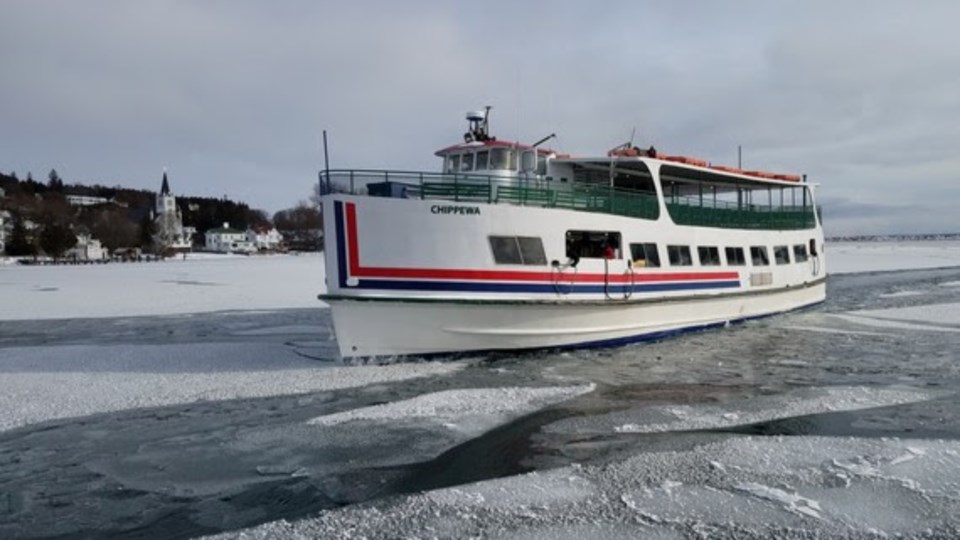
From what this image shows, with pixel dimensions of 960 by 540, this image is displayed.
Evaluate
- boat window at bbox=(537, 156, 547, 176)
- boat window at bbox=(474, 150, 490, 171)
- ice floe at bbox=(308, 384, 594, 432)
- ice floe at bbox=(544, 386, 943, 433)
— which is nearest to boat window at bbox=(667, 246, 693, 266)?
boat window at bbox=(537, 156, 547, 176)

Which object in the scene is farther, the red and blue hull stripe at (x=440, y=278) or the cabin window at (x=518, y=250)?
the cabin window at (x=518, y=250)

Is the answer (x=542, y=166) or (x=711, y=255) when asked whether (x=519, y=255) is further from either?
(x=711, y=255)

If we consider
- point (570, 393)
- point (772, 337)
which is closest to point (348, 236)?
point (570, 393)

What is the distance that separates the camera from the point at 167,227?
13650 centimetres

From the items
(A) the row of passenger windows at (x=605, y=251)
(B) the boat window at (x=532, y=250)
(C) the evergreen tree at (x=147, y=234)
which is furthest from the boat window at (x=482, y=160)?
(C) the evergreen tree at (x=147, y=234)

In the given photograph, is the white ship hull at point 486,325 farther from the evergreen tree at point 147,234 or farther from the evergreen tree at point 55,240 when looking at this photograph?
the evergreen tree at point 147,234

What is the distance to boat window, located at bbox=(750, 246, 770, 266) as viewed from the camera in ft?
63.1

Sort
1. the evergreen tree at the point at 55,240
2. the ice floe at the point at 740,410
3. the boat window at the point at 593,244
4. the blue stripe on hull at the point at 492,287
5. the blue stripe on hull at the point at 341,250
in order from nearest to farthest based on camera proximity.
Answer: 1. the ice floe at the point at 740,410
2. the blue stripe on hull at the point at 341,250
3. the blue stripe on hull at the point at 492,287
4. the boat window at the point at 593,244
5. the evergreen tree at the point at 55,240

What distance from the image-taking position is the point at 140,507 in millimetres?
5902

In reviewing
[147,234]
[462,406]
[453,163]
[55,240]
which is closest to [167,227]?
[147,234]

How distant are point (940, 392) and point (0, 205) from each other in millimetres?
166938

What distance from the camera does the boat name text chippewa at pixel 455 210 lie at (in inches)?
475

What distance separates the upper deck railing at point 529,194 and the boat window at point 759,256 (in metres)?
0.76

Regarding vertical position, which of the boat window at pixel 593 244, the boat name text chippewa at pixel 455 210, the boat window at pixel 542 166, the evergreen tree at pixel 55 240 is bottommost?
the boat window at pixel 593 244
